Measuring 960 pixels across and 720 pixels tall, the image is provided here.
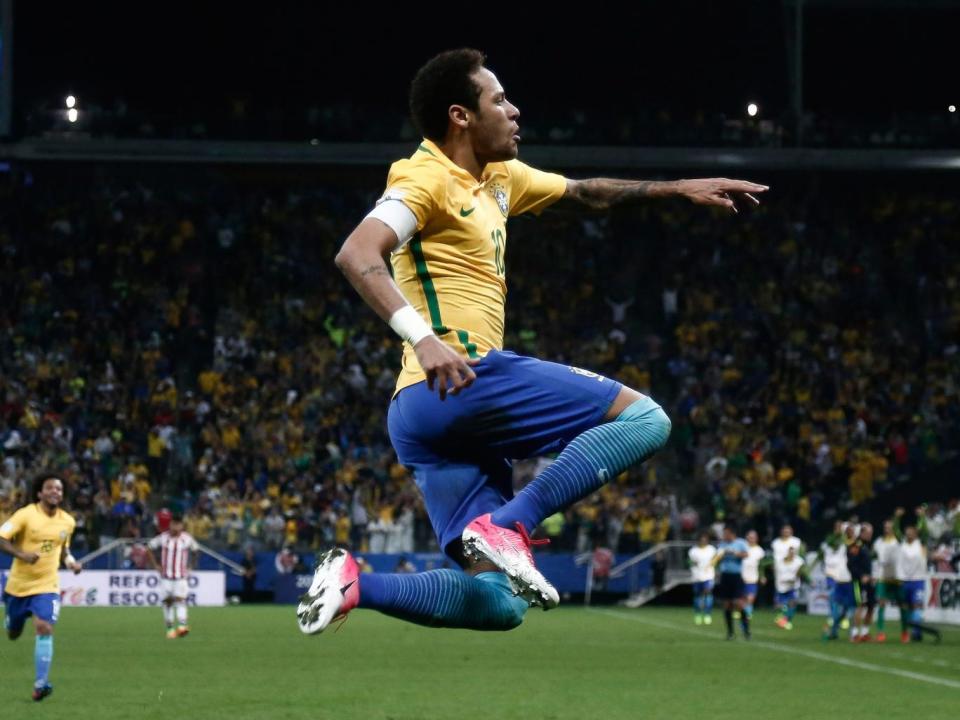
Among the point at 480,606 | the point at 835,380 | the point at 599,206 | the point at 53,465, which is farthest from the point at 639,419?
the point at 835,380

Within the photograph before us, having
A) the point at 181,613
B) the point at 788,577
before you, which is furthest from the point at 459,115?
the point at 788,577

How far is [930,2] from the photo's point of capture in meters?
40.9

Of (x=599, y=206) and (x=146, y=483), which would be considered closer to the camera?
(x=599, y=206)

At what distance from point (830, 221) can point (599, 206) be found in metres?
38.6

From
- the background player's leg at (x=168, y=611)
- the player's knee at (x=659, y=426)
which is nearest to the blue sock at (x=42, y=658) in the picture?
the background player's leg at (x=168, y=611)

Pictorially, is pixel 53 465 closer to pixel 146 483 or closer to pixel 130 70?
pixel 146 483

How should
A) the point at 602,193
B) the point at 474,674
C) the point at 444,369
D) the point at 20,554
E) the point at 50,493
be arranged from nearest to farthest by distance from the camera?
1. the point at 444,369
2. the point at 602,193
3. the point at 20,554
4. the point at 50,493
5. the point at 474,674

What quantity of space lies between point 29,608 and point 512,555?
11685mm

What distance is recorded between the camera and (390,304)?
5.50 meters

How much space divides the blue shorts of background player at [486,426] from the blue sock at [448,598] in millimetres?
262

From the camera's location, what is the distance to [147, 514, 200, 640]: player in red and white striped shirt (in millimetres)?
25967

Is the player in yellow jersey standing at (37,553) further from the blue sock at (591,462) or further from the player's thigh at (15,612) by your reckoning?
the blue sock at (591,462)

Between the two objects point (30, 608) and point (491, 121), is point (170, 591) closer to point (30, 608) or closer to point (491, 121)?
point (30, 608)

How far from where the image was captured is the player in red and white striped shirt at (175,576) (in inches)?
1022
